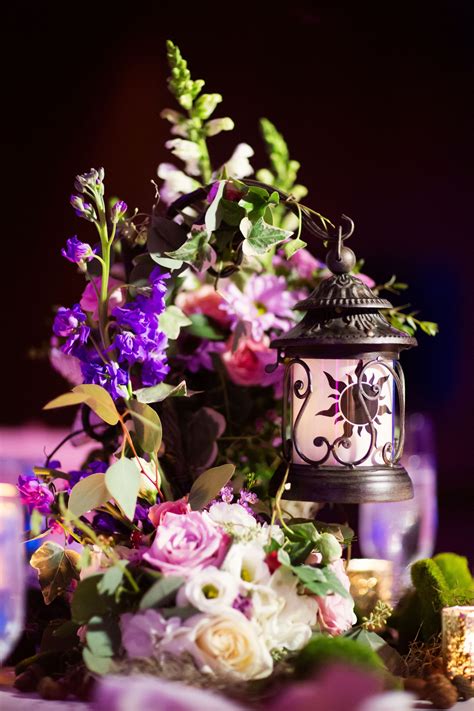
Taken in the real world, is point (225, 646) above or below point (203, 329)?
below

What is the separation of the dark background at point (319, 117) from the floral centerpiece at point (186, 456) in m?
1.27

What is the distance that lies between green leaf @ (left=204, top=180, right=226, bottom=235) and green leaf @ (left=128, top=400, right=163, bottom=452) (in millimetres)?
242

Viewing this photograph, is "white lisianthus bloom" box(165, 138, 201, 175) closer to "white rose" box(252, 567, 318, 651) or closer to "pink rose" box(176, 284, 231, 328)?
"pink rose" box(176, 284, 231, 328)

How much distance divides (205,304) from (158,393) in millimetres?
268

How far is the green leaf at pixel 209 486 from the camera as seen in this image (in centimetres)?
92

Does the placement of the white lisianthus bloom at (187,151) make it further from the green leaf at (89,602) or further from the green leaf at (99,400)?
the green leaf at (89,602)

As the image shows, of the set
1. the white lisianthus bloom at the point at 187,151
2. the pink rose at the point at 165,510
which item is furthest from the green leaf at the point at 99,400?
the white lisianthus bloom at the point at 187,151

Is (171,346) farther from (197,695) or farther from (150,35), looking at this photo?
(150,35)

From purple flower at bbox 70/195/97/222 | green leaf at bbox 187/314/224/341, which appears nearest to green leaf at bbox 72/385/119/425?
purple flower at bbox 70/195/97/222

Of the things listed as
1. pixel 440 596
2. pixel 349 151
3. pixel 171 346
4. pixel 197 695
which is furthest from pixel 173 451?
pixel 349 151

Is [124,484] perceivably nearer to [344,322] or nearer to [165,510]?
[165,510]

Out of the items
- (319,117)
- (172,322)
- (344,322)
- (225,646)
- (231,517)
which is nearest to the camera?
(225,646)

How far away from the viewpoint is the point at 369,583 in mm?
1050

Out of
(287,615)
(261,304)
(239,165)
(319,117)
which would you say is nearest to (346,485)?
(287,615)
